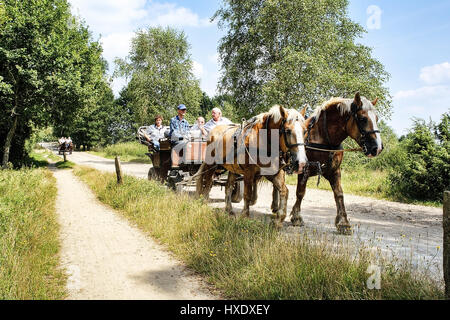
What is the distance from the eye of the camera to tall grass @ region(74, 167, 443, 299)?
119 inches

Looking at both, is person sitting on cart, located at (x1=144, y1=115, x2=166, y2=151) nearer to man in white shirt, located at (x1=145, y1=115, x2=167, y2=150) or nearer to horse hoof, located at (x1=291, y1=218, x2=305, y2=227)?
man in white shirt, located at (x1=145, y1=115, x2=167, y2=150)

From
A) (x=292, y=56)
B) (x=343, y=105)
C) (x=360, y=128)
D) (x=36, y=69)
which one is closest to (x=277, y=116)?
(x=343, y=105)

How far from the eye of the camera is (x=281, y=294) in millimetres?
3225

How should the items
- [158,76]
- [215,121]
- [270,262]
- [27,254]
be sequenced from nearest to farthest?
[270,262]
[27,254]
[215,121]
[158,76]

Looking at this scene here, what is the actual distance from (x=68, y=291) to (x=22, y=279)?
1.58 feet

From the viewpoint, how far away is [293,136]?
4.80 meters

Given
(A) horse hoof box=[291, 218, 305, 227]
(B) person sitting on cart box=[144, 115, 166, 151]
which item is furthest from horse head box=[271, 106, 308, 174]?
(B) person sitting on cart box=[144, 115, 166, 151]

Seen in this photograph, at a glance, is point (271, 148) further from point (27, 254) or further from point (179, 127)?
point (179, 127)

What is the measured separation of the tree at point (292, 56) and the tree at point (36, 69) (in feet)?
32.0

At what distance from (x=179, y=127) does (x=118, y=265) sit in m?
5.31

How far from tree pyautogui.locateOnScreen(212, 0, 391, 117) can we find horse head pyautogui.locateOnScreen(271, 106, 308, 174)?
12135mm

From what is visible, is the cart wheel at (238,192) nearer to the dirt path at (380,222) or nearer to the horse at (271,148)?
the dirt path at (380,222)
